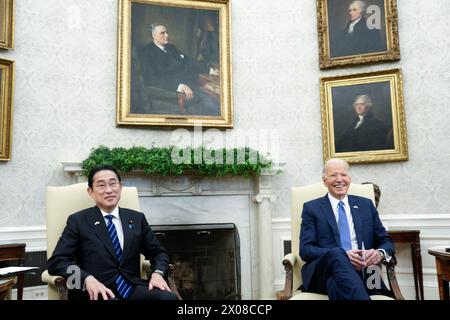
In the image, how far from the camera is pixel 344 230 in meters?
3.03

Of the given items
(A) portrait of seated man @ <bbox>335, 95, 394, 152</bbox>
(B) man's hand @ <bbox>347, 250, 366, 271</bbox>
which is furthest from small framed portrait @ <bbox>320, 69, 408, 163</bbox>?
(B) man's hand @ <bbox>347, 250, 366, 271</bbox>

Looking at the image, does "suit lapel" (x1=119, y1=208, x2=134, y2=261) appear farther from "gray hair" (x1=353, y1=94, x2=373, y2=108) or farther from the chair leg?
"gray hair" (x1=353, y1=94, x2=373, y2=108)

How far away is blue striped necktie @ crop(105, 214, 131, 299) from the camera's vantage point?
2610mm

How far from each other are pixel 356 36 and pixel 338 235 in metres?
3.73

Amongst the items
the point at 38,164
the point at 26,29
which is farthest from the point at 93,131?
the point at 26,29

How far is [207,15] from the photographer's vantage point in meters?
5.98

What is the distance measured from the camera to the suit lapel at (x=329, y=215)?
2.99 meters

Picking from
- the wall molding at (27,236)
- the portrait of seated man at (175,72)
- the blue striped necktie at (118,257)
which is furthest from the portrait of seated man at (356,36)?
the wall molding at (27,236)

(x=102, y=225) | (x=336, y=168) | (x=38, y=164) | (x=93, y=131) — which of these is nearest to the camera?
(x=102, y=225)

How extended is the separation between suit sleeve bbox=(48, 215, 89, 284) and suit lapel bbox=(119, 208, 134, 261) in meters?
0.30

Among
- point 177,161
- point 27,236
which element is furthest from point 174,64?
point 27,236
